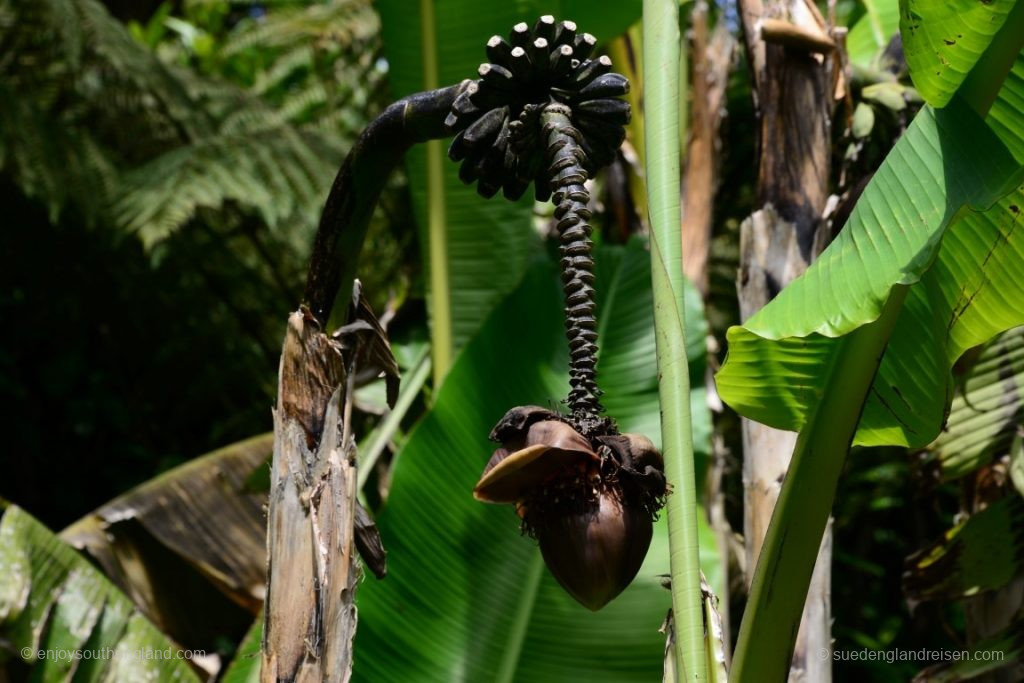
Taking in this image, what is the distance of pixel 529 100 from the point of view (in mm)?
818

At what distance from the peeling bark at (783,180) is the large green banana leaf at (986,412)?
12.8 inches

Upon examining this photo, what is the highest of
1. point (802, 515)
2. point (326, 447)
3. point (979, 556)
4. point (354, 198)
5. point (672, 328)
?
point (354, 198)

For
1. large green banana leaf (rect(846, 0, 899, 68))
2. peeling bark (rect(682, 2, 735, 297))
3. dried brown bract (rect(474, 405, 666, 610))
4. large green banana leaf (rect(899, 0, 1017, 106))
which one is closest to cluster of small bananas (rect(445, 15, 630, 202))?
dried brown bract (rect(474, 405, 666, 610))

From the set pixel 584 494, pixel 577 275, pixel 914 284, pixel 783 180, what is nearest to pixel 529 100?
pixel 577 275

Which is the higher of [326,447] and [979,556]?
[326,447]

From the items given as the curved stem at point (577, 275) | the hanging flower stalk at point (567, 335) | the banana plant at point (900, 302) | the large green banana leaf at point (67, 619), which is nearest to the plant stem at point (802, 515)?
the banana plant at point (900, 302)

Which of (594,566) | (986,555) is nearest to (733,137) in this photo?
(986,555)

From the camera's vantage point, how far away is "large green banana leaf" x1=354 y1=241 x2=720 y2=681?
147 centimetres

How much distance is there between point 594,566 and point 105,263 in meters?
2.60

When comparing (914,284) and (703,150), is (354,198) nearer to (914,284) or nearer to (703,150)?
(914,284)

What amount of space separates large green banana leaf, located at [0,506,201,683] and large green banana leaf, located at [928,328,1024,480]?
1367mm

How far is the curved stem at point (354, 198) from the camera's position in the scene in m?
0.92

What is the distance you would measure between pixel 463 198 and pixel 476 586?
2.56ft

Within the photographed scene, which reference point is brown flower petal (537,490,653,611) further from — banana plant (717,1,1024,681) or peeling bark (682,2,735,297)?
peeling bark (682,2,735,297)
